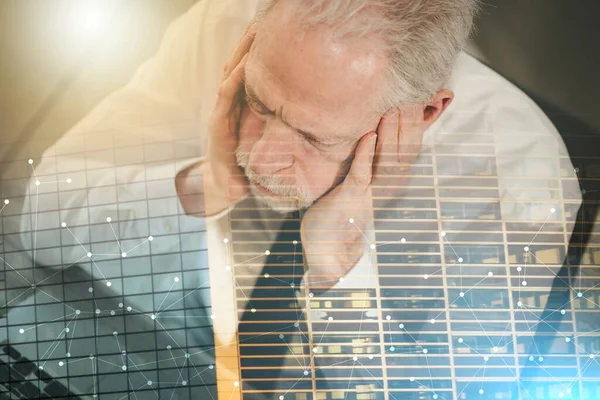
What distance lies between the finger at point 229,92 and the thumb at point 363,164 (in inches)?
16.0

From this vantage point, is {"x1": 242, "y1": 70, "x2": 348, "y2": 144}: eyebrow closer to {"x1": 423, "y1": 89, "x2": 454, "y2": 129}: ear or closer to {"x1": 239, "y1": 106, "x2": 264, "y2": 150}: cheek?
{"x1": 239, "y1": 106, "x2": 264, "y2": 150}: cheek

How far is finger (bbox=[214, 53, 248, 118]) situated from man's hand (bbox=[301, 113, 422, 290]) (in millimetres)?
399

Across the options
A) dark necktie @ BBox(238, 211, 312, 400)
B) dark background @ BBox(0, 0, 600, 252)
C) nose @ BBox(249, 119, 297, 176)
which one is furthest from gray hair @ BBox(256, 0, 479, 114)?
dark necktie @ BBox(238, 211, 312, 400)

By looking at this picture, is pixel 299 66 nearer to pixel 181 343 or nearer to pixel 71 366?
pixel 181 343

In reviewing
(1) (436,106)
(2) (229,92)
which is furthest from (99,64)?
(1) (436,106)

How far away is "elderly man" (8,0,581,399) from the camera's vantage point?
2.05 meters

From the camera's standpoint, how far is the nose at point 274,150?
2.07m

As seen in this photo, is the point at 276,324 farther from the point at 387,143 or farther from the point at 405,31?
the point at 405,31

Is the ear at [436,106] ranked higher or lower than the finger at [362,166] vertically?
higher

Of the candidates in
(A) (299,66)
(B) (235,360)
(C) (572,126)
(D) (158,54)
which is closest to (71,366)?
(B) (235,360)

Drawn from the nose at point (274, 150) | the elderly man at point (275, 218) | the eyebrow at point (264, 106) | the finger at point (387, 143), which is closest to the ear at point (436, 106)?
the elderly man at point (275, 218)

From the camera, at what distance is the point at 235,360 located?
206 cm

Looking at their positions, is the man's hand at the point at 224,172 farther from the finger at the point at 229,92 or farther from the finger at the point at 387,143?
the finger at the point at 387,143

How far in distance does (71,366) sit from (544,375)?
145 cm
